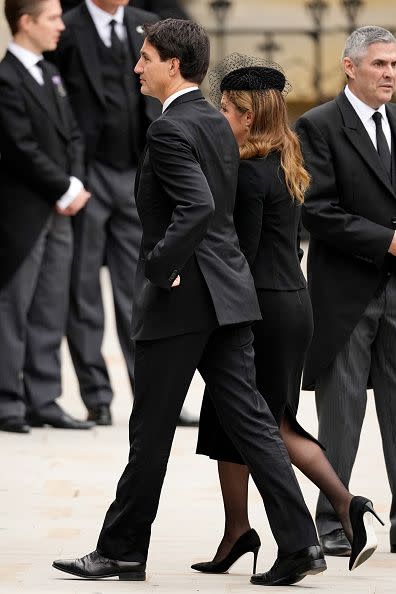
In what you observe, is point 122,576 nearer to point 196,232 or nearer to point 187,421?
point 196,232

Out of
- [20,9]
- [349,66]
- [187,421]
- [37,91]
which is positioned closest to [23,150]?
[37,91]

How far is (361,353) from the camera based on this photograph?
6.17 meters

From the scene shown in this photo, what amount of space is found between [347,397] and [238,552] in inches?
31.0

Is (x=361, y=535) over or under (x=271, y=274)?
under

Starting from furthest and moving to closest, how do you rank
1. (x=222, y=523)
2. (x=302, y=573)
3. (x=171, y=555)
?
(x=222, y=523) < (x=171, y=555) < (x=302, y=573)

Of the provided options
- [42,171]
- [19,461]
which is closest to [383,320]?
[19,461]

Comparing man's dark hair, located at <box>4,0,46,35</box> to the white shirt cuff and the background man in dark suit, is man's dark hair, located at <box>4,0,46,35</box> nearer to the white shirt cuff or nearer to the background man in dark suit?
the background man in dark suit

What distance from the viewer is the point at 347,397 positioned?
20.2 ft

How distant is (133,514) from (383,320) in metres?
1.29

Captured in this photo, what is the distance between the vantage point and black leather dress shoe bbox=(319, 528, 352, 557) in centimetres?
602

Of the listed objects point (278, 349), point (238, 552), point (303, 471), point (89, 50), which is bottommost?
point (238, 552)

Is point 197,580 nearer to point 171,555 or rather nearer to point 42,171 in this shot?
point 171,555

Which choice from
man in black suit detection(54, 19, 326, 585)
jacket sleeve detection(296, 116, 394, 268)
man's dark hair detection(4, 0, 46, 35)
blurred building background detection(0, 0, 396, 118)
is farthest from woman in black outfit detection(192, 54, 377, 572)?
blurred building background detection(0, 0, 396, 118)

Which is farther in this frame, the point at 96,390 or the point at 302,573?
the point at 96,390
